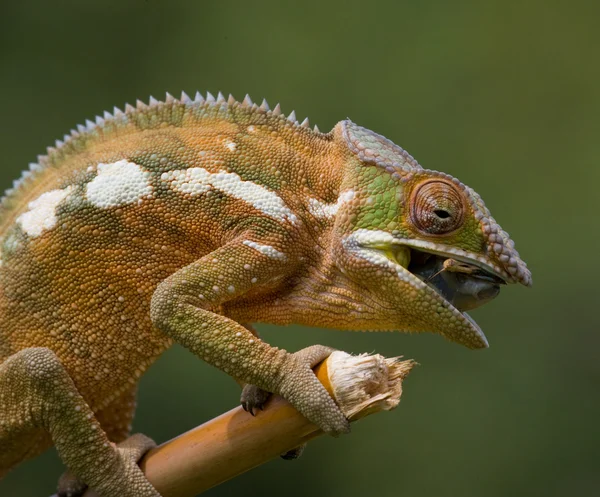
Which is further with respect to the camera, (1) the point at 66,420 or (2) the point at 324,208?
(2) the point at 324,208

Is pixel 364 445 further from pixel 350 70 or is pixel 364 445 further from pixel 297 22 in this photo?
pixel 297 22

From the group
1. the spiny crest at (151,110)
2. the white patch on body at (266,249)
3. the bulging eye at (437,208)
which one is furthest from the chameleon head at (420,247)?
the spiny crest at (151,110)

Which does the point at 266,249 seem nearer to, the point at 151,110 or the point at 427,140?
the point at 151,110

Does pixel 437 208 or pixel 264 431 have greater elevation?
pixel 437 208

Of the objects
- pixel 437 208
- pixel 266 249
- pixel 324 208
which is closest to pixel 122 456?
pixel 266 249

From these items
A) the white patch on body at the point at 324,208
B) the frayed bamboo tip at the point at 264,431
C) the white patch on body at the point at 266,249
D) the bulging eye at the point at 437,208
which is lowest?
the frayed bamboo tip at the point at 264,431

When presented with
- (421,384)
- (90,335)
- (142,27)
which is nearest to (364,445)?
(421,384)

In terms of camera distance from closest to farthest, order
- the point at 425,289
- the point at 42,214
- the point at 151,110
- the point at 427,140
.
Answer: the point at 425,289, the point at 42,214, the point at 151,110, the point at 427,140

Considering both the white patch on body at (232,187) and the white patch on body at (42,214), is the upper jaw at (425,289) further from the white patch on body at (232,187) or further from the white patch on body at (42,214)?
the white patch on body at (42,214)
